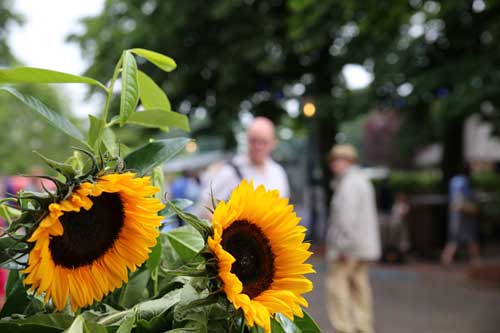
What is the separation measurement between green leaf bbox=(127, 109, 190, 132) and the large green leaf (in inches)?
13.5

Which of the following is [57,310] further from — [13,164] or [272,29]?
[13,164]

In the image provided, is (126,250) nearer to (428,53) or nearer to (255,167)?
(255,167)

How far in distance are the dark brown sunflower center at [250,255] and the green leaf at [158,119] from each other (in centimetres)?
29

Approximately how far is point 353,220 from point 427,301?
154 inches

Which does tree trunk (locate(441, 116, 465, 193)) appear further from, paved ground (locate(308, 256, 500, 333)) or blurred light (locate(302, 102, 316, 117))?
blurred light (locate(302, 102, 316, 117))

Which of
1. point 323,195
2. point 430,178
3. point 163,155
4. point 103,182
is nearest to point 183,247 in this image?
point 163,155

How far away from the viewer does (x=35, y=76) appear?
86 centimetres

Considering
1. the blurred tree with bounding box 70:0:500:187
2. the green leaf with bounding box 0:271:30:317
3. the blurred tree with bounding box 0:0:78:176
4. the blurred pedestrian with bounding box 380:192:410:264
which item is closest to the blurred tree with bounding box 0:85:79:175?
the blurred tree with bounding box 0:0:78:176

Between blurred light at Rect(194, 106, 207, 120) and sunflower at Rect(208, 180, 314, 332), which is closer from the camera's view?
sunflower at Rect(208, 180, 314, 332)

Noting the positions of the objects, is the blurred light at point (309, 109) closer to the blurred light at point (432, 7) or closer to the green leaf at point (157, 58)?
the blurred light at point (432, 7)

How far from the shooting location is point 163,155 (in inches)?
37.5

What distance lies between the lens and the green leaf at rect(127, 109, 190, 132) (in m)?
1.02

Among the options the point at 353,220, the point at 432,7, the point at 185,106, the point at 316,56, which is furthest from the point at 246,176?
the point at 185,106

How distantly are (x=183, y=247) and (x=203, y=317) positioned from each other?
241 mm
